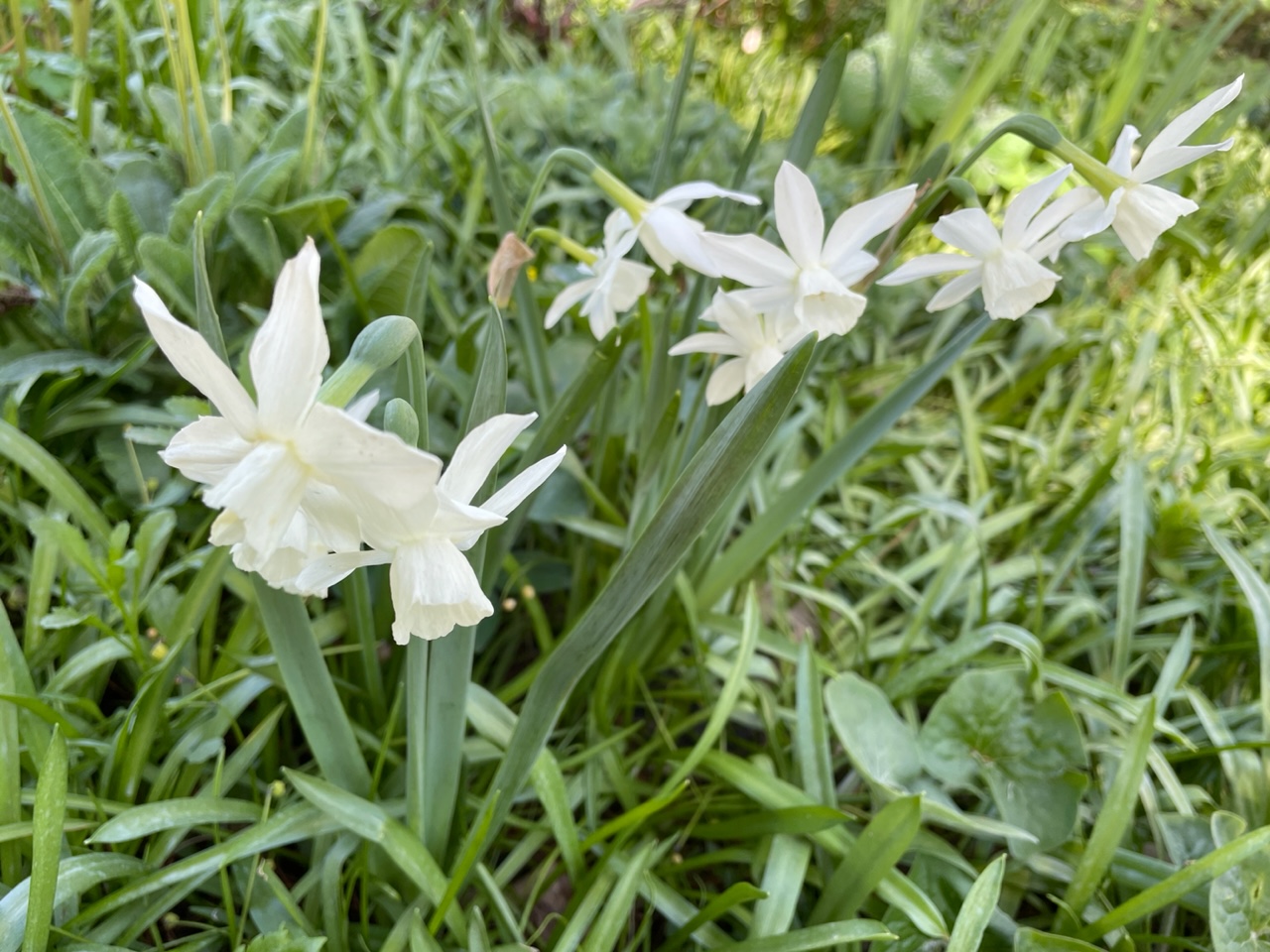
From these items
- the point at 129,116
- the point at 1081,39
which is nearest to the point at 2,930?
the point at 129,116

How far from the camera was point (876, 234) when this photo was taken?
60 cm

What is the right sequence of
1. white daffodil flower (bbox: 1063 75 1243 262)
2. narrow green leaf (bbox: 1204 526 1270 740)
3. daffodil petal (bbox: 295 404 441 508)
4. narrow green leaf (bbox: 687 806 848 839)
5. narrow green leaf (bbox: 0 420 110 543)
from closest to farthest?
daffodil petal (bbox: 295 404 441 508) < white daffodil flower (bbox: 1063 75 1243 262) < narrow green leaf (bbox: 687 806 848 839) < narrow green leaf (bbox: 0 420 110 543) < narrow green leaf (bbox: 1204 526 1270 740)

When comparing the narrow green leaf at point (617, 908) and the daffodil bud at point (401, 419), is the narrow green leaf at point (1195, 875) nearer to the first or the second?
the narrow green leaf at point (617, 908)

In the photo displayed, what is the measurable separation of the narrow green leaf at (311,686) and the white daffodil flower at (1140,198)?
2.15 ft

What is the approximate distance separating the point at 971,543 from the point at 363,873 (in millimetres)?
1004

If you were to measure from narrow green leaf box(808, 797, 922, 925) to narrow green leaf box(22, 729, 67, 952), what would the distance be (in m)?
0.65

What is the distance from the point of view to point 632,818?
0.75m

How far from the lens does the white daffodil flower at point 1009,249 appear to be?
57 cm

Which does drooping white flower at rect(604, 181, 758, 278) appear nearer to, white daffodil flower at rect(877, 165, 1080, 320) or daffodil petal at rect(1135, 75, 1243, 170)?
white daffodil flower at rect(877, 165, 1080, 320)

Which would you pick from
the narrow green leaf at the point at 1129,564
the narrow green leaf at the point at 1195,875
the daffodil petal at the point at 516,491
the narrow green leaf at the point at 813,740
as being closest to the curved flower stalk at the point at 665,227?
the daffodil petal at the point at 516,491

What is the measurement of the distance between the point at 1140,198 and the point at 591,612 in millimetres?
503

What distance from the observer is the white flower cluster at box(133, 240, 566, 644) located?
326mm

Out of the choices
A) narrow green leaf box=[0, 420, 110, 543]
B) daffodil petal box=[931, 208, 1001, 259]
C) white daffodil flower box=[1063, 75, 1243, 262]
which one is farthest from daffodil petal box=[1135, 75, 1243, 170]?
narrow green leaf box=[0, 420, 110, 543]

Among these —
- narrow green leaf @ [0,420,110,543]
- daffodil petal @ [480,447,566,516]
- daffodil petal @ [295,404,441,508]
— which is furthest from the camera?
narrow green leaf @ [0,420,110,543]
